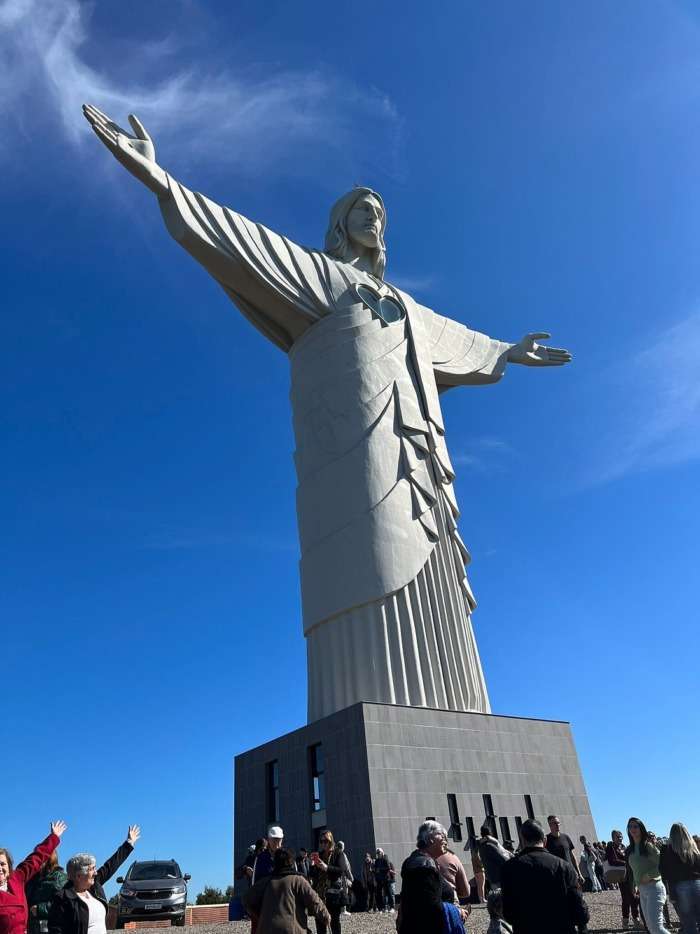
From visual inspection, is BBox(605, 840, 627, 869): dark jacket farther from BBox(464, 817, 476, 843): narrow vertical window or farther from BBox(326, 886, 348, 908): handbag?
BBox(326, 886, 348, 908): handbag

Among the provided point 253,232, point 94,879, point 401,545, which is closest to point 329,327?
point 253,232

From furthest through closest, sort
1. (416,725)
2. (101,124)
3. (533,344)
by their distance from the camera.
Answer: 1. (533,344)
2. (101,124)
3. (416,725)

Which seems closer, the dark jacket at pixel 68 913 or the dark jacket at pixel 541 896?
the dark jacket at pixel 541 896

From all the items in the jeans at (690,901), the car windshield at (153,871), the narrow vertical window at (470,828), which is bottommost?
the jeans at (690,901)

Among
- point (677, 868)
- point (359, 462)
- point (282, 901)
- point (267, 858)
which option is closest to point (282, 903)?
point (282, 901)

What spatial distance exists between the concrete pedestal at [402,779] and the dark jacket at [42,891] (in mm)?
7722

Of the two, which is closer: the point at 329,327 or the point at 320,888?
the point at 320,888

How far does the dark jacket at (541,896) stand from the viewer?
371cm

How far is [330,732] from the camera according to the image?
519 inches

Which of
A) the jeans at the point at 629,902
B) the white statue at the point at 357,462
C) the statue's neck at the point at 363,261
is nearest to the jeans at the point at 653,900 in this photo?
the jeans at the point at 629,902

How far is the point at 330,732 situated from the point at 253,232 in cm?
1024

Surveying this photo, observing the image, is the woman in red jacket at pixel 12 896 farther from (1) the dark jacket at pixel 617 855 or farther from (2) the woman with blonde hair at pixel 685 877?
(1) the dark jacket at pixel 617 855

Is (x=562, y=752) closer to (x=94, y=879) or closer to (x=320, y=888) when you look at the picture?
(x=320, y=888)

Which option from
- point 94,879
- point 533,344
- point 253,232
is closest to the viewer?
point 94,879
